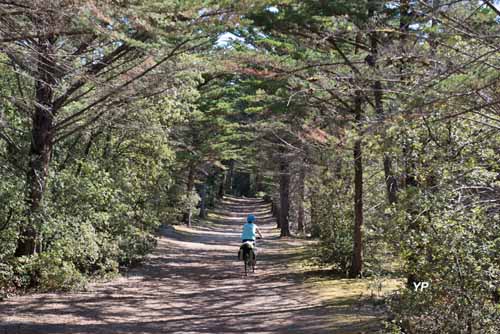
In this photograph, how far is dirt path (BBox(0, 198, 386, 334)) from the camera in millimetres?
9484

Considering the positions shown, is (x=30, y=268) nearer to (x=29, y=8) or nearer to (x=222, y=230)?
(x=29, y=8)

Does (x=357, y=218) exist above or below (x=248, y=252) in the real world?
above

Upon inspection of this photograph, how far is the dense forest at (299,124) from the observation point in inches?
247

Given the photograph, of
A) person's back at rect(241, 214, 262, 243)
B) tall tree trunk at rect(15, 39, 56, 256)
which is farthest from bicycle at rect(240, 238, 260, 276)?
tall tree trunk at rect(15, 39, 56, 256)

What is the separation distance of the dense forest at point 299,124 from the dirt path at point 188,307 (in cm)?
92

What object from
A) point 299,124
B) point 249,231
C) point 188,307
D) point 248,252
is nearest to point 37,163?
point 188,307

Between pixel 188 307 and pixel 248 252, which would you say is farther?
pixel 248 252

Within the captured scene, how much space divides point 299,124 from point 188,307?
32.5 feet

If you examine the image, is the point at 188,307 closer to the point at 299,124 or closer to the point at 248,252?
the point at 248,252

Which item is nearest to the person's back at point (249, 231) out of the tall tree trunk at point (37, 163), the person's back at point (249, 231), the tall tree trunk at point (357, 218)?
the person's back at point (249, 231)

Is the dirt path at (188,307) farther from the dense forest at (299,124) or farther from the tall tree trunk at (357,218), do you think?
the tall tree trunk at (357,218)

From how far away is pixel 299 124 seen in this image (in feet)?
66.3

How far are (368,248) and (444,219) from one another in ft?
26.6

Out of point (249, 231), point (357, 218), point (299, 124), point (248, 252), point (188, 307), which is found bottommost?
point (188, 307)
